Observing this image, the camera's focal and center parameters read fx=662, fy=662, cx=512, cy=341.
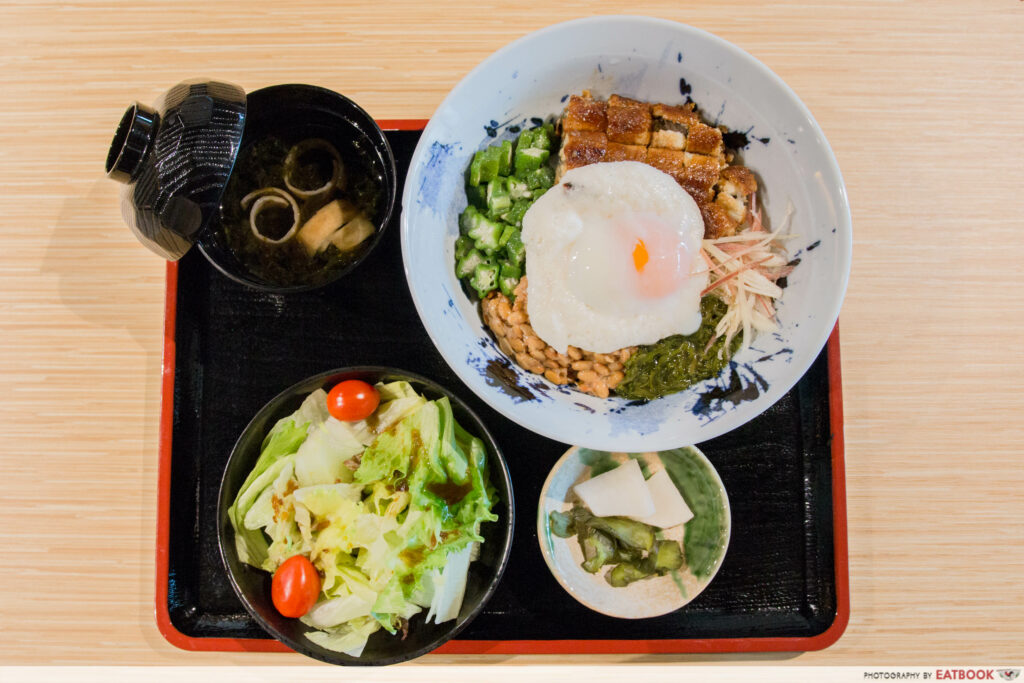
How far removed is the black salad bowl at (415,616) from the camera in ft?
5.76

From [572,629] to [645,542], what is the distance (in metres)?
0.34

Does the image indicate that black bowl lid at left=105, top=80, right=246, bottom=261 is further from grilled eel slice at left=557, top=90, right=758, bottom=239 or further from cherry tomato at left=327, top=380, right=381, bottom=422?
grilled eel slice at left=557, top=90, right=758, bottom=239

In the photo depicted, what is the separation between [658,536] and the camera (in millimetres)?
1938

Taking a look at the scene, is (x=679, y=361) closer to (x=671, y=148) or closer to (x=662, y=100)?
(x=671, y=148)

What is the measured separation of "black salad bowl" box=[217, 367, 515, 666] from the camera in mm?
1755

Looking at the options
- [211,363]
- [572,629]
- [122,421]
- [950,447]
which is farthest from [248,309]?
[950,447]

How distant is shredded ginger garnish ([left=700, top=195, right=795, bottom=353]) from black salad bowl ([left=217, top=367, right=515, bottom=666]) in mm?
748

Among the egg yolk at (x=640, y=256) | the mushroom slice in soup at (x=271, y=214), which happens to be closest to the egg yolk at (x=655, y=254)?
the egg yolk at (x=640, y=256)

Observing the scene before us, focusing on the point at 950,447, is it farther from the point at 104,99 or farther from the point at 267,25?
the point at 104,99

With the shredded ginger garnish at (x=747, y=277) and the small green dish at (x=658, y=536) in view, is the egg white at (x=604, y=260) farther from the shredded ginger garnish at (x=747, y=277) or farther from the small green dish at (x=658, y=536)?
the small green dish at (x=658, y=536)

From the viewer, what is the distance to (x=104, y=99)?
7.19ft

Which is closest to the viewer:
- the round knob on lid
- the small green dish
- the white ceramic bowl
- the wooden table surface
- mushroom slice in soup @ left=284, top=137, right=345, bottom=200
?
the round knob on lid

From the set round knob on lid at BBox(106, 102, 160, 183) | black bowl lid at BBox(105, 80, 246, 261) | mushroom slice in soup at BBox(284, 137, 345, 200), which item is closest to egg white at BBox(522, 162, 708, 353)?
mushroom slice in soup at BBox(284, 137, 345, 200)

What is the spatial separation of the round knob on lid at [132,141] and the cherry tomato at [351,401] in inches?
30.0
